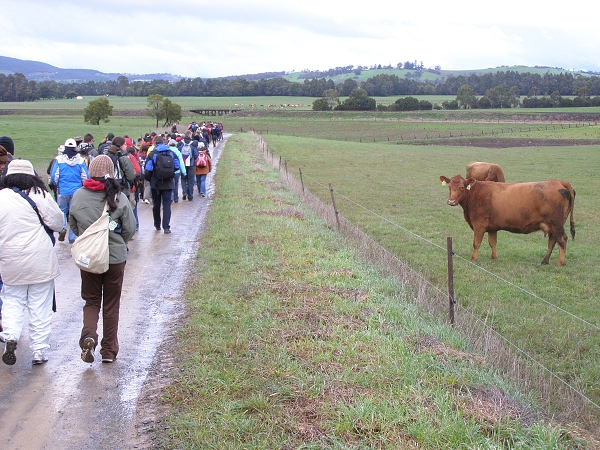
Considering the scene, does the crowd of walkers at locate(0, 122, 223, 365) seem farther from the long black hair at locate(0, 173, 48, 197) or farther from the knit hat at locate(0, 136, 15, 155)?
the knit hat at locate(0, 136, 15, 155)

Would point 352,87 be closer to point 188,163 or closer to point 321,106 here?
point 321,106

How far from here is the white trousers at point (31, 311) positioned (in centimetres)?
633

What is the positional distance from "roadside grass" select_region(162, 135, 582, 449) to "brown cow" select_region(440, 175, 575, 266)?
15.1 feet

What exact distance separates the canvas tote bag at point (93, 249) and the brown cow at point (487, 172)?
54.3ft

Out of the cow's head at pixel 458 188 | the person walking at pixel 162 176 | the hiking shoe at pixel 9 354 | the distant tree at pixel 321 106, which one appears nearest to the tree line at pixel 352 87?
the distant tree at pixel 321 106

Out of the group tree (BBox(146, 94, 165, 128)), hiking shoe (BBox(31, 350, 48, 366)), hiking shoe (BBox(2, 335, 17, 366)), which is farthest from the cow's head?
tree (BBox(146, 94, 165, 128))

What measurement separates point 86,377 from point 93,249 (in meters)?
1.26

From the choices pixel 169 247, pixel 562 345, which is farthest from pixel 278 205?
pixel 562 345

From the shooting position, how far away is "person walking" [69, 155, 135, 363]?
6.42 meters

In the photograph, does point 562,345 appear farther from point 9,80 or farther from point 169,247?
point 9,80

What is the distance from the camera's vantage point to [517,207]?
12.7 meters

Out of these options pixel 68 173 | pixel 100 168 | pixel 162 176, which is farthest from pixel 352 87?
pixel 100 168

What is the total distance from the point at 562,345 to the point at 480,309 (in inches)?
59.5

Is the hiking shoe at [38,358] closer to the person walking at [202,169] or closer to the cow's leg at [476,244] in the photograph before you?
the cow's leg at [476,244]
